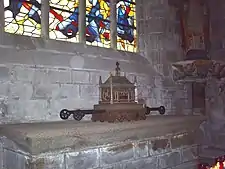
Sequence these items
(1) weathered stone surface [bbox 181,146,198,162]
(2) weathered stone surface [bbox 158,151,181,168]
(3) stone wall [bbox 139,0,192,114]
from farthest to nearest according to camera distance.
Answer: (3) stone wall [bbox 139,0,192,114]
(1) weathered stone surface [bbox 181,146,198,162]
(2) weathered stone surface [bbox 158,151,181,168]

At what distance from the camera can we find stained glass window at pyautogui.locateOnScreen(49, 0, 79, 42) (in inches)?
127

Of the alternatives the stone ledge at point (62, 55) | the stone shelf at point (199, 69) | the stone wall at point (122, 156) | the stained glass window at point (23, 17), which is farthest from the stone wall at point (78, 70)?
the stone wall at point (122, 156)

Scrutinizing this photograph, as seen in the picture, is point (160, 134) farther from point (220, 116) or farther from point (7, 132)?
point (220, 116)

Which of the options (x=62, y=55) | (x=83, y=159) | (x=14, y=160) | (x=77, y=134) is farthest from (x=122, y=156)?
(x=62, y=55)

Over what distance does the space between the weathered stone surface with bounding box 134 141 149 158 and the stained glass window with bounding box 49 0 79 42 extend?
1.38 m

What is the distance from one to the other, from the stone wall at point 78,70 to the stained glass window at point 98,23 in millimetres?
159

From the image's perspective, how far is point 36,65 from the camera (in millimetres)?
2867

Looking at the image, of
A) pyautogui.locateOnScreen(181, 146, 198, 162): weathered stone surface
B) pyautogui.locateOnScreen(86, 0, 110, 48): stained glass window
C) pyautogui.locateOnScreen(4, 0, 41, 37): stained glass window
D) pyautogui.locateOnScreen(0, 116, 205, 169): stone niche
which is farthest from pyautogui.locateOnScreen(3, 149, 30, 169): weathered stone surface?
pyautogui.locateOnScreen(181, 146, 198, 162): weathered stone surface

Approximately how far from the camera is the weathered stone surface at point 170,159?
2.94 metres

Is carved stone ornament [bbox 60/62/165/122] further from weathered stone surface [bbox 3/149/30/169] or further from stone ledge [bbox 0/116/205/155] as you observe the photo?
weathered stone surface [bbox 3/149/30/169]

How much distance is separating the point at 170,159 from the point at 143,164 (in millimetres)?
402

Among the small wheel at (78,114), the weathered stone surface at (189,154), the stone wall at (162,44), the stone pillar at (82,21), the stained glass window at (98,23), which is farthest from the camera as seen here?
the stone wall at (162,44)

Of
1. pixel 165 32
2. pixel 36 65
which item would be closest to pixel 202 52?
pixel 165 32

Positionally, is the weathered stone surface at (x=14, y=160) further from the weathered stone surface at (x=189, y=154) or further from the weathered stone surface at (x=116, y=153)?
the weathered stone surface at (x=189, y=154)
